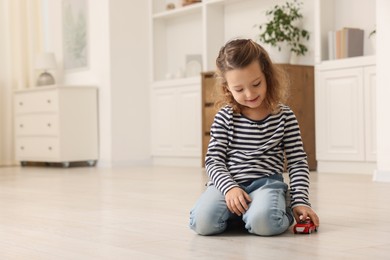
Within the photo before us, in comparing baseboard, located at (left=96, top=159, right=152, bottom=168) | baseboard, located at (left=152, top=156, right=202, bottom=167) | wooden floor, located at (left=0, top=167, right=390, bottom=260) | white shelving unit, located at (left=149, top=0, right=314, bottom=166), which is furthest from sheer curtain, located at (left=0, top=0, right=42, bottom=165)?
wooden floor, located at (left=0, top=167, right=390, bottom=260)

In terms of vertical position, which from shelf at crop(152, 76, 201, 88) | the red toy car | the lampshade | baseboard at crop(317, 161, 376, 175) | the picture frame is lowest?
baseboard at crop(317, 161, 376, 175)

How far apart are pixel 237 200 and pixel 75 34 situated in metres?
5.16

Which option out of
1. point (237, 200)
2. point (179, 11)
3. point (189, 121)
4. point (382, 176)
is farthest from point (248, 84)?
point (179, 11)

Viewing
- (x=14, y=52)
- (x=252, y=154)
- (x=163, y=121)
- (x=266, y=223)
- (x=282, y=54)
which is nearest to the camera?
(x=266, y=223)

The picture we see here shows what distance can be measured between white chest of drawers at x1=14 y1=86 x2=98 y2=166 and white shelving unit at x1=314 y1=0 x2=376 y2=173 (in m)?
2.41

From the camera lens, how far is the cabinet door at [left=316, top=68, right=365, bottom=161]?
15.3ft

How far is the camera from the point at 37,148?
6.56 m

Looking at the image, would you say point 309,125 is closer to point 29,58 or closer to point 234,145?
point 234,145

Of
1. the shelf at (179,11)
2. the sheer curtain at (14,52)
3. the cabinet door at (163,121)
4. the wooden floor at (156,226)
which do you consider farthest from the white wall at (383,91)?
the sheer curtain at (14,52)

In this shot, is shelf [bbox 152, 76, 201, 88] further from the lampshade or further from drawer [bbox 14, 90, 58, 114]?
the lampshade

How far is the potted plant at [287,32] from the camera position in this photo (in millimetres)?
5102

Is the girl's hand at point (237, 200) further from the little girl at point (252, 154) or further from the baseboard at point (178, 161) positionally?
the baseboard at point (178, 161)

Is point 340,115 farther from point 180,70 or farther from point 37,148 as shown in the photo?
point 37,148

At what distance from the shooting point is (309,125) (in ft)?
16.4
